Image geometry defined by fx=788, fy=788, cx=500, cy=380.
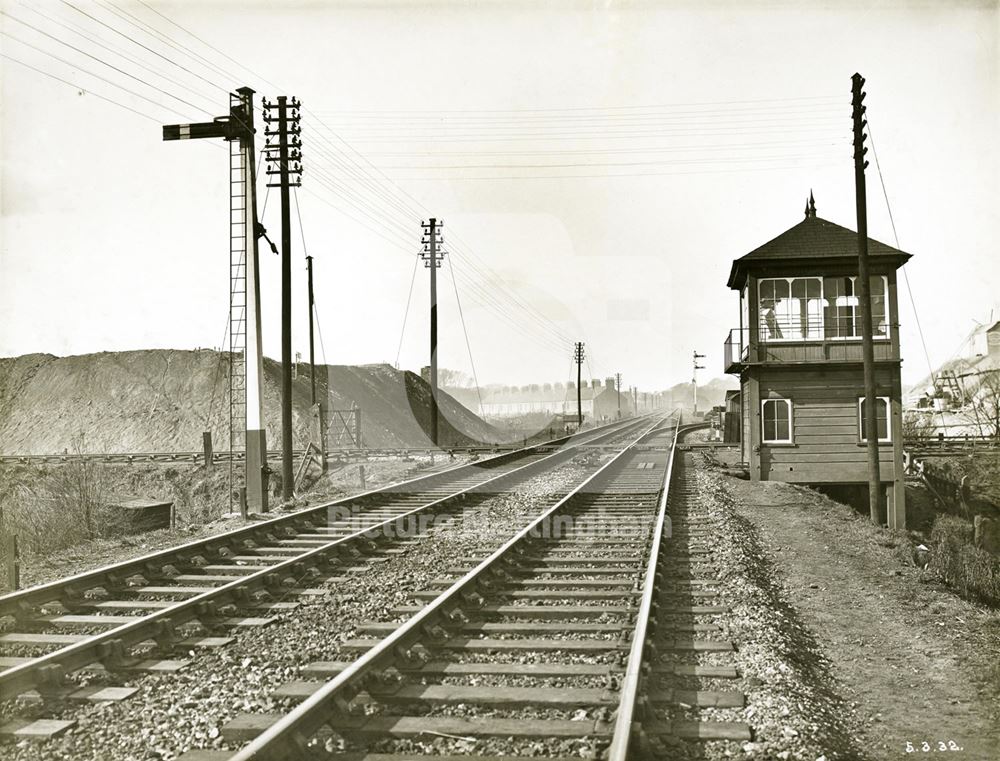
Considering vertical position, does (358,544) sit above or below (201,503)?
above

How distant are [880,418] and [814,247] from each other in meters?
4.95

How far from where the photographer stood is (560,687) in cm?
510

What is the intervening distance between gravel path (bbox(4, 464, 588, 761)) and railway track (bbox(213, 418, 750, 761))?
→ 191 mm

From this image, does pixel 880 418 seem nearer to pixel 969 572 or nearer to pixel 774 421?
pixel 774 421

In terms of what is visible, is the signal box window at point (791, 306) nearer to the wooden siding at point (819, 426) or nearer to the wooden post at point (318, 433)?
the wooden siding at point (819, 426)

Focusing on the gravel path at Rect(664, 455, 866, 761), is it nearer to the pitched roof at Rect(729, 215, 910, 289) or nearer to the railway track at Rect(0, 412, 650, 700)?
the railway track at Rect(0, 412, 650, 700)

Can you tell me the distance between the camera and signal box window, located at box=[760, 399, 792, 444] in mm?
21703

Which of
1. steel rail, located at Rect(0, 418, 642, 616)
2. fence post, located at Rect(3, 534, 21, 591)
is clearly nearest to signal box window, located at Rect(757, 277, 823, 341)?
steel rail, located at Rect(0, 418, 642, 616)

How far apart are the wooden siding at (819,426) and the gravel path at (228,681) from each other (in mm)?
14793

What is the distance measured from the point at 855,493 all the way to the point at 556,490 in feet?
37.0

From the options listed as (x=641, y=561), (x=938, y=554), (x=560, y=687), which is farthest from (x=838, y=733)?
(x=938, y=554)

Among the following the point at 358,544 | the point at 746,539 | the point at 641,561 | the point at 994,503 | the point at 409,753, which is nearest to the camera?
the point at 409,753

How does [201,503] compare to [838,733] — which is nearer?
[838,733]

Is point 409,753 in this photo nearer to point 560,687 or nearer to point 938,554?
point 560,687
